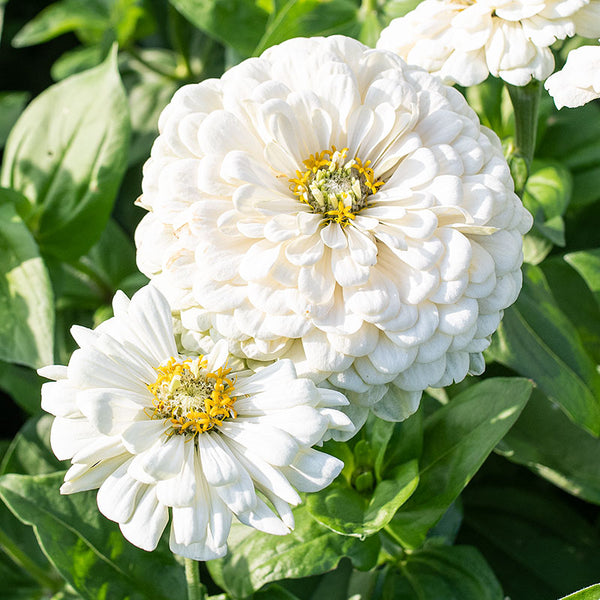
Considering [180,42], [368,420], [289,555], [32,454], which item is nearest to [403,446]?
[368,420]

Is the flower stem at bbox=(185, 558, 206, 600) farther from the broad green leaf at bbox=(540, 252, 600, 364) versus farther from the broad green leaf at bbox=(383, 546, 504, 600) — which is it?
the broad green leaf at bbox=(540, 252, 600, 364)

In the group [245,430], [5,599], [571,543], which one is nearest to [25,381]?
[5,599]

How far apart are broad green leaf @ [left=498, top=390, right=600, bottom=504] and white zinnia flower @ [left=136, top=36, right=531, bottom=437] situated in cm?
29

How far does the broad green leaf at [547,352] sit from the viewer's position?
0.78m

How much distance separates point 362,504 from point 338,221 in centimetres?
27

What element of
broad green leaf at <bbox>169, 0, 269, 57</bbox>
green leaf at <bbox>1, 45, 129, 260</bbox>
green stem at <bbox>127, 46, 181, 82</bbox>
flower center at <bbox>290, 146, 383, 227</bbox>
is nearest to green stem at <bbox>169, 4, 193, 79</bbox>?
green stem at <bbox>127, 46, 181, 82</bbox>

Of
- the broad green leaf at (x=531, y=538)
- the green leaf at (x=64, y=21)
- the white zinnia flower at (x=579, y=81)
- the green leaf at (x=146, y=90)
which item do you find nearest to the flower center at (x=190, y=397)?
the white zinnia flower at (x=579, y=81)

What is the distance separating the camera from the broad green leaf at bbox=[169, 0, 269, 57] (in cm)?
102

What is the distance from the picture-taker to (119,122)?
0.94 m

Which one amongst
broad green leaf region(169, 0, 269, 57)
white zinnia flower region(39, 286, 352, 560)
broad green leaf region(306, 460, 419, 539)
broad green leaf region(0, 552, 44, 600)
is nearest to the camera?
white zinnia flower region(39, 286, 352, 560)

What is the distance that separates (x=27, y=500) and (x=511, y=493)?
594 mm

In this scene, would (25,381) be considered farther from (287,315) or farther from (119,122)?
(287,315)

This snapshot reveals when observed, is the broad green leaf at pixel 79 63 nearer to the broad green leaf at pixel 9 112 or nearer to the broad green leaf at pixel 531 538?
the broad green leaf at pixel 9 112

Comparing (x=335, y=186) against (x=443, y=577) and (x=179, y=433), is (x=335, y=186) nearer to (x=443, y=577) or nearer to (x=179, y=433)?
(x=179, y=433)
